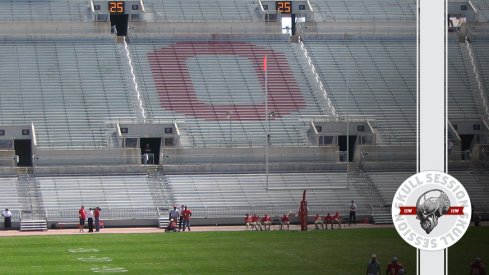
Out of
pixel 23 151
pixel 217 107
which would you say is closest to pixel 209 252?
pixel 23 151

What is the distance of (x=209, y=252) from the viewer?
23.2m

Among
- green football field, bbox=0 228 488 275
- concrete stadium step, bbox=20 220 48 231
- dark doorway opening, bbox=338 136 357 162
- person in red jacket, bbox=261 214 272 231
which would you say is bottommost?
green football field, bbox=0 228 488 275

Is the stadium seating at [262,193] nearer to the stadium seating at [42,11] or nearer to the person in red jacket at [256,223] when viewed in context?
the person in red jacket at [256,223]

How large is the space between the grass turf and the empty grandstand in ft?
13.5

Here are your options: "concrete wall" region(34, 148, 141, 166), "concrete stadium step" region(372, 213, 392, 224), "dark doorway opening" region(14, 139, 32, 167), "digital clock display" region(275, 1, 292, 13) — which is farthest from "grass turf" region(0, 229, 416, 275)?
"digital clock display" region(275, 1, 292, 13)

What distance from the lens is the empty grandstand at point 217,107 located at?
34.0 metres

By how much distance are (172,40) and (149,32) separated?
98cm

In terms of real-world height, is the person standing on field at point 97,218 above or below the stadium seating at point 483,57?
below

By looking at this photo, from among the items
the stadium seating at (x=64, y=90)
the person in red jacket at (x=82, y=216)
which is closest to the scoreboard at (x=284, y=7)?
the stadium seating at (x=64, y=90)

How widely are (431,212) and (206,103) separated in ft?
118

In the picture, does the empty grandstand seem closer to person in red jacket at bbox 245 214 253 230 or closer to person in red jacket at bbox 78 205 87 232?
person in red jacket at bbox 78 205 87 232

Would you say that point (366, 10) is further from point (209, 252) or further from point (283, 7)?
point (209, 252)

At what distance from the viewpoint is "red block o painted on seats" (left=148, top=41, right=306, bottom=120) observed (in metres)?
39.4

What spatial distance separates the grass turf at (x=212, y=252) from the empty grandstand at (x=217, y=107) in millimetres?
4119
